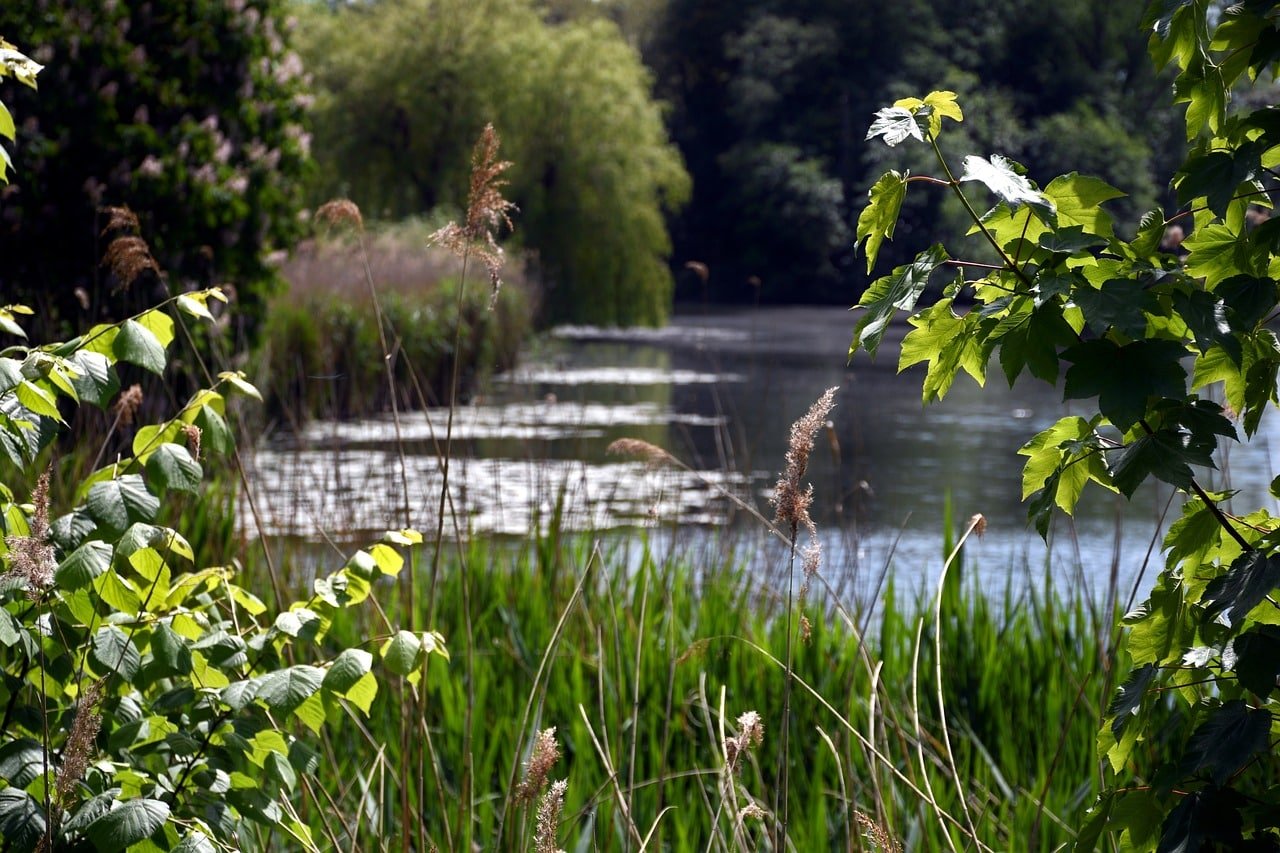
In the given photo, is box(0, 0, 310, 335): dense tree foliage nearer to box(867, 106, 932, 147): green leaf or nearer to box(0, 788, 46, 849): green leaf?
box(0, 788, 46, 849): green leaf

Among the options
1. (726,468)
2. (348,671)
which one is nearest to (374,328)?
(726,468)

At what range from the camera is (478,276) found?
14.9 m

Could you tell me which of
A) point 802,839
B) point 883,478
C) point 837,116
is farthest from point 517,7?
point 802,839

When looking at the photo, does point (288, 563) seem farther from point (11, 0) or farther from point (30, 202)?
point (11, 0)

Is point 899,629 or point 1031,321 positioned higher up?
point 1031,321

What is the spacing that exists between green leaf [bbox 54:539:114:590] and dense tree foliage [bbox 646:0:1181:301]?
82.1 feet

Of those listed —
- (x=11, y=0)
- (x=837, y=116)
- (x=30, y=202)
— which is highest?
(x=837, y=116)

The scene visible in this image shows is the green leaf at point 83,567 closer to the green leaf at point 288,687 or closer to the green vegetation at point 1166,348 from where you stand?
the green leaf at point 288,687

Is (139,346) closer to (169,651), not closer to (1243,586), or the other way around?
(169,651)

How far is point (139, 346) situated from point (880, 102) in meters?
28.9

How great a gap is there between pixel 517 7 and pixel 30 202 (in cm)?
1725

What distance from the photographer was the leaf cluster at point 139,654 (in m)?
1.45

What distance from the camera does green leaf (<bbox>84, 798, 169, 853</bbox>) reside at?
1.33m

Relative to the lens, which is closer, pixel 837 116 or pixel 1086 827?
pixel 1086 827
